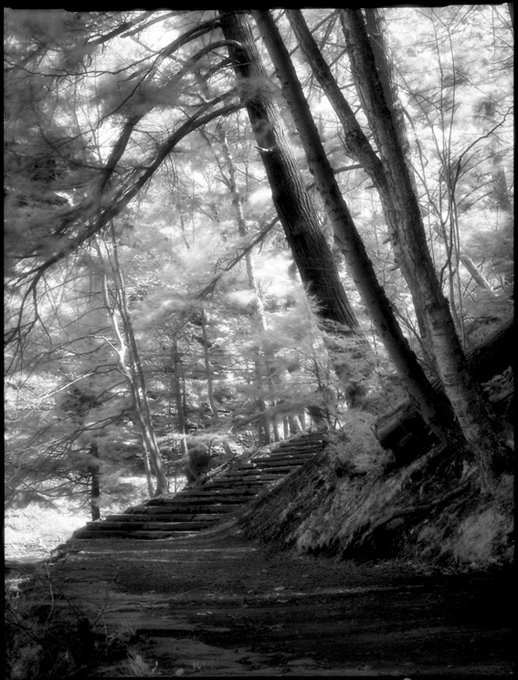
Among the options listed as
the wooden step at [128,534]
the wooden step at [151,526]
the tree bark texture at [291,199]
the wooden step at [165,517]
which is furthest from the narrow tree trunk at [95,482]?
the tree bark texture at [291,199]

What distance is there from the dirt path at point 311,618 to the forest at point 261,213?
105cm

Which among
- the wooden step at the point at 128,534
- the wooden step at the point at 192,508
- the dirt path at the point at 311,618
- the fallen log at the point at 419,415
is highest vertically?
the fallen log at the point at 419,415

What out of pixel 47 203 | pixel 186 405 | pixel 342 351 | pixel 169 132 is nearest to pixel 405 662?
pixel 47 203

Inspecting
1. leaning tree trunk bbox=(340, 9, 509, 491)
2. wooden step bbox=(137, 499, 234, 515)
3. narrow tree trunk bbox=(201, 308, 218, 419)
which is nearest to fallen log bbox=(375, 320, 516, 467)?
leaning tree trunk bbox=(340, 9, 509, 491)

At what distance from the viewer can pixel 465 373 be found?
4.18m

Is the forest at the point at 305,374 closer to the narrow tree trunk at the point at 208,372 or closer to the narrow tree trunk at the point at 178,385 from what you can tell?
the narrow tree trunk at the point at 208,372

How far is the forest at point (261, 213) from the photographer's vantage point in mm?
4625

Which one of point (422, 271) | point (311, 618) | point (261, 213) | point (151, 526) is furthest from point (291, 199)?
point (261, 213)

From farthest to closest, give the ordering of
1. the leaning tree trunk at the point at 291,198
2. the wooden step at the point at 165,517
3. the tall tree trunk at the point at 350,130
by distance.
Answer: the wooden step at the point at 165,517
the leaning tree trunk at the point at 291,198
the tall tree trunk at the point at 350,130

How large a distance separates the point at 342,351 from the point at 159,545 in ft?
11.8

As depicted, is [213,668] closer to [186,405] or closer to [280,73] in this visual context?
[280,73]

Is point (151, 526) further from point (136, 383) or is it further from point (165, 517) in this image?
point (136, 383)

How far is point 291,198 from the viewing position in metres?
8.47

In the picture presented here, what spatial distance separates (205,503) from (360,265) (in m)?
6.77
